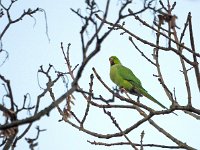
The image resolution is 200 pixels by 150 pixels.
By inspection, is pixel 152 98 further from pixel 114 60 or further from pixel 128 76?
pixel 114 60

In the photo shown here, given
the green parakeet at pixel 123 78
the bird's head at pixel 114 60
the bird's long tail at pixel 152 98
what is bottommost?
the bird's long tail at pixel 152 98

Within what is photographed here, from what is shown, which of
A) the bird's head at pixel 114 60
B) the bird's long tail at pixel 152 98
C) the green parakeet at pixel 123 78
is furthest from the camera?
the bird's head at pixel 114 60

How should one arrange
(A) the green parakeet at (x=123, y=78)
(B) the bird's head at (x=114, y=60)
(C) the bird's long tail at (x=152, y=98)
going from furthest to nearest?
(B) the bird's head at (x=114, y=60)
(A) the green parakeet at (x=123, y=78)
(C) the bird's long tail at (x=152, y=98)

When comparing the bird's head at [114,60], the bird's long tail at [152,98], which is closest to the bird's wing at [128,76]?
the bird's head at [114,60]

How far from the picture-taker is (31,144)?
2348 mm

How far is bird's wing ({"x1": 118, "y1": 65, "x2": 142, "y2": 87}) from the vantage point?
25.4 feet

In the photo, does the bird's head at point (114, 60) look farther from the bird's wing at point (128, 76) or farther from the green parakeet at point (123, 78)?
the bird's wing at point (128, 76)

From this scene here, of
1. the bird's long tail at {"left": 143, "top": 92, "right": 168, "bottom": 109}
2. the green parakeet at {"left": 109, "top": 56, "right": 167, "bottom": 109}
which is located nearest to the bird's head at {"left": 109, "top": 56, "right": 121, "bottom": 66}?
the green parakeet at {"left": 109, "top": 56, "right": 167, "bottom": 109}

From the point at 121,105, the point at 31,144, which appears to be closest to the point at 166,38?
the point at 121,105

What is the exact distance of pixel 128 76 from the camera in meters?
7.94

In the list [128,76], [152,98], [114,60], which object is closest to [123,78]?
[128,76]

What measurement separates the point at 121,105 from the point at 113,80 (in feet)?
14.5

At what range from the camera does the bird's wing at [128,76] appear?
25.4 feet

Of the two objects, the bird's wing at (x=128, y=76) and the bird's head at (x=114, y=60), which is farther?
the bird's head at (x=114, y=60)
